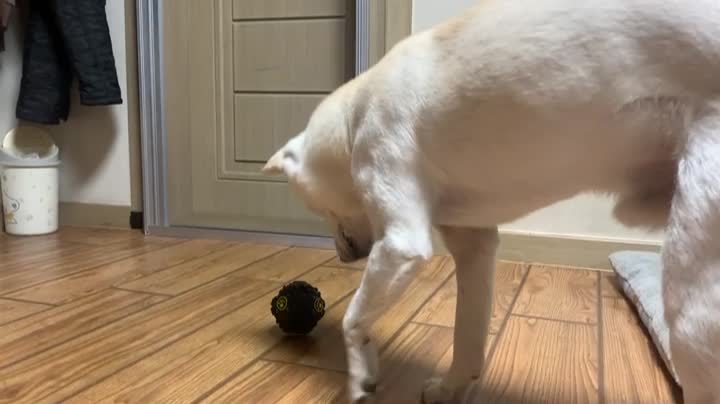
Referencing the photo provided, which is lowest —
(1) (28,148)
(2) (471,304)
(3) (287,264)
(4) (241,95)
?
(3) (287,264)

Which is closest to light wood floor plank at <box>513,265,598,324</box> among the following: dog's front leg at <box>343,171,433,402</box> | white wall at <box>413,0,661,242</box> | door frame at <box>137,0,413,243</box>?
white wall at <box>413,0,661,242</box>

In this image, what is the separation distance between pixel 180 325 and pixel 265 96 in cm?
141

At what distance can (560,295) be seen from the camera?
74.0 inches

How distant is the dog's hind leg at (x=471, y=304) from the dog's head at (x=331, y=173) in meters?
0.19

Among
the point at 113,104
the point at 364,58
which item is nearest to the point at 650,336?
the point at 364,58

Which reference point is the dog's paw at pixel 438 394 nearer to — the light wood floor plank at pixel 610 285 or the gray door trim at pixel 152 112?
the light wood floor plank at pixel 610 285

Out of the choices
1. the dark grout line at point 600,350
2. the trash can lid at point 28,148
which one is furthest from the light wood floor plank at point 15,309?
the dark grout line at point 600,350

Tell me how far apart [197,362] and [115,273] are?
35.4 inches

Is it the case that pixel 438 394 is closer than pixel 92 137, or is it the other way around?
pixel 438 394

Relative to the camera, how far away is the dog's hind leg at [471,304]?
3.82ft

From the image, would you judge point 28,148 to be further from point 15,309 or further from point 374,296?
point 374,296

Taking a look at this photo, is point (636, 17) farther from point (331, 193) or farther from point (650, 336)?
point (650, 336)

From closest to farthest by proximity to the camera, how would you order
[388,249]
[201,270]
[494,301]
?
[388,249] → [494,301] → [201,270]

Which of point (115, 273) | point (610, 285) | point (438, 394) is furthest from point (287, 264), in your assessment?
point (438, 394)
